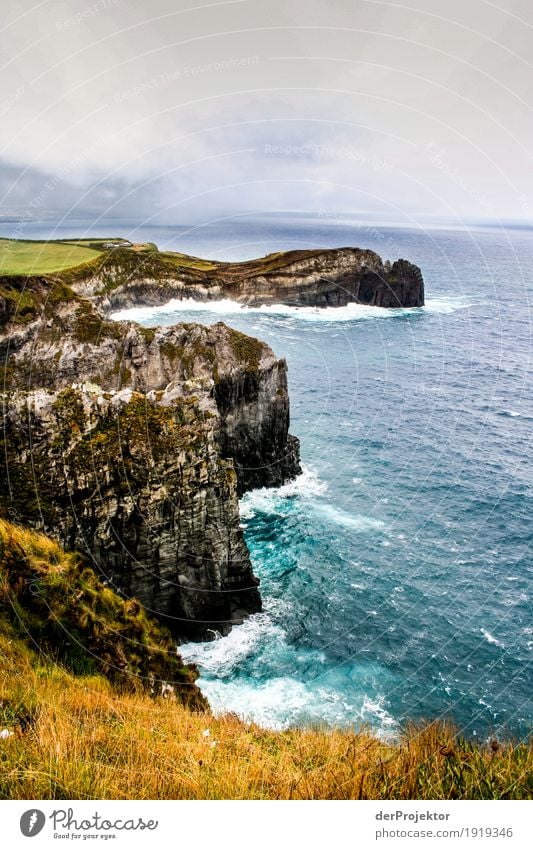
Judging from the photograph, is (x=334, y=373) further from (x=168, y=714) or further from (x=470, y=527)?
(x=168, y=714)

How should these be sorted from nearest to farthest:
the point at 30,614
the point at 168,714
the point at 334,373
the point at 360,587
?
the point at 168,714 → the point at 30,614 → the point at 360,587 → the point at 334,373

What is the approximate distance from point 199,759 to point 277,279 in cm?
10985

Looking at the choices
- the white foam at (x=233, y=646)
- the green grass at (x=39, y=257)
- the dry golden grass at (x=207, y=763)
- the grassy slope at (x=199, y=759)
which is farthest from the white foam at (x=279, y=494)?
the green grass at (x=39, y=257)

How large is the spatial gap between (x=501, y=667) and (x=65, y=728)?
27.5 metres

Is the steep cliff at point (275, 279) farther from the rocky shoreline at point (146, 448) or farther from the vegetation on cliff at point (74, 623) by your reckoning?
the vegetation on cliff at point (74, 623)

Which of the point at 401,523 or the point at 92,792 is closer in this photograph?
the point at 92,792

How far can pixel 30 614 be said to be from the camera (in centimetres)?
1076

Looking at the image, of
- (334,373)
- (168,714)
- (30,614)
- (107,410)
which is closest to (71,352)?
(107,410)

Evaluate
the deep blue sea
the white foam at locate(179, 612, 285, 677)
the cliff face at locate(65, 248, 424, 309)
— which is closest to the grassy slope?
the deep blue sea

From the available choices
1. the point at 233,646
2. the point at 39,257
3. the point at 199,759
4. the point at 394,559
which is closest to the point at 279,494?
the point at 394,559

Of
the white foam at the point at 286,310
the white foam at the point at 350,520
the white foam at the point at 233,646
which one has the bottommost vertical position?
the white foam at the point at 233,646

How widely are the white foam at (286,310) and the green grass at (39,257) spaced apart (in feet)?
41.2

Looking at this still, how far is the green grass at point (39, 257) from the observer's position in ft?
210

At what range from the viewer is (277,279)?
110 m
